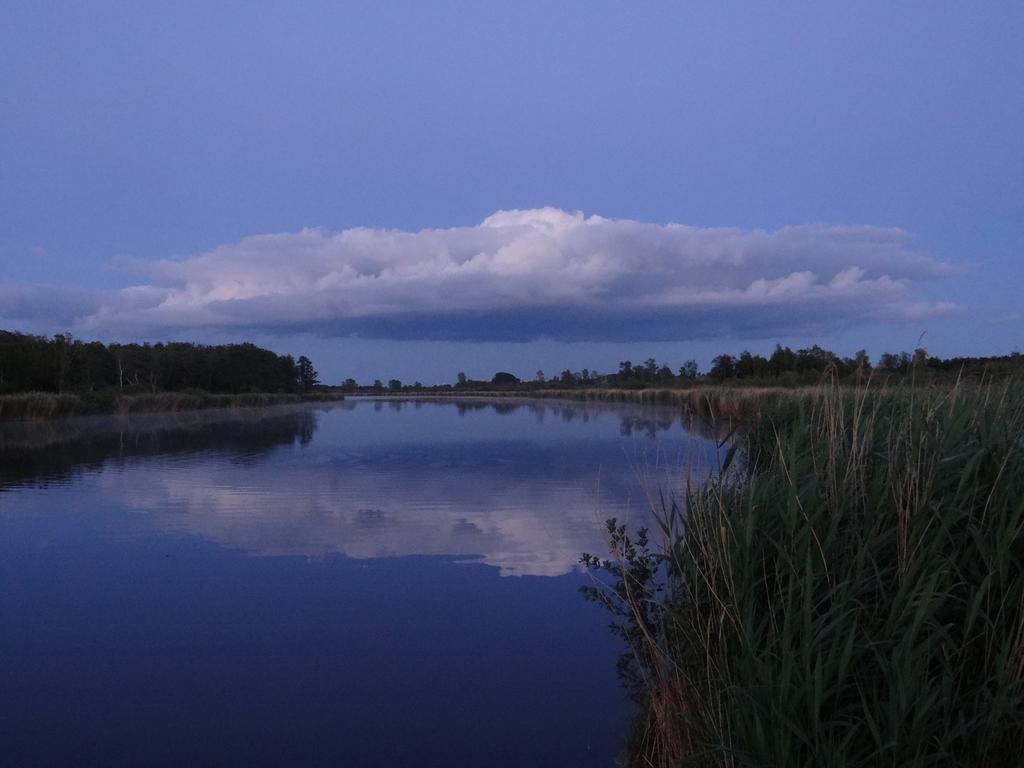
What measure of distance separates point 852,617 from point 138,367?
2503 inches

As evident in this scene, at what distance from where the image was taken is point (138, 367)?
60.4 m

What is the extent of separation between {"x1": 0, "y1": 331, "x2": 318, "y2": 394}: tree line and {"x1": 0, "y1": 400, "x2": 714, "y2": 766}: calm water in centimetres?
2909

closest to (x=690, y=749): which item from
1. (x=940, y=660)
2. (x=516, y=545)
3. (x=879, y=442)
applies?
(x=940, y=660)

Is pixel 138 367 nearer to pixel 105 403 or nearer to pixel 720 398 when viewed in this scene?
pixel 105 403

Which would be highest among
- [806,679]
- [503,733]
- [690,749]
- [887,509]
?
[887,509]

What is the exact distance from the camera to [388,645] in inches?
221

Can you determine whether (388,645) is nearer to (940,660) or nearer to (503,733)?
(503,733)

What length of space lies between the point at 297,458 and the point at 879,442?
48.6 ft

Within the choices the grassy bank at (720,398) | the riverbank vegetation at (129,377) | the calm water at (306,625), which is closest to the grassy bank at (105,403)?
the riverbank vegetation at (129,377)

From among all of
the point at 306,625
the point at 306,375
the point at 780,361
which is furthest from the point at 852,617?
the point at 306,375

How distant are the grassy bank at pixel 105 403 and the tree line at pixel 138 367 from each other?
2.11 meters

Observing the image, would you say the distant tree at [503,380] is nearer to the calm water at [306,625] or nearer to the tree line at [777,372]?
the tree line at [777,372]

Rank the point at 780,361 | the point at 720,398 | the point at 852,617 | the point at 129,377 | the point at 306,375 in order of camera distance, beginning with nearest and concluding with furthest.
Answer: the point at 852,617
the point at 720,398
the point at 780,361
the point at 129,377
the point at 306,375

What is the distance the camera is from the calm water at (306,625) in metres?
4.34
